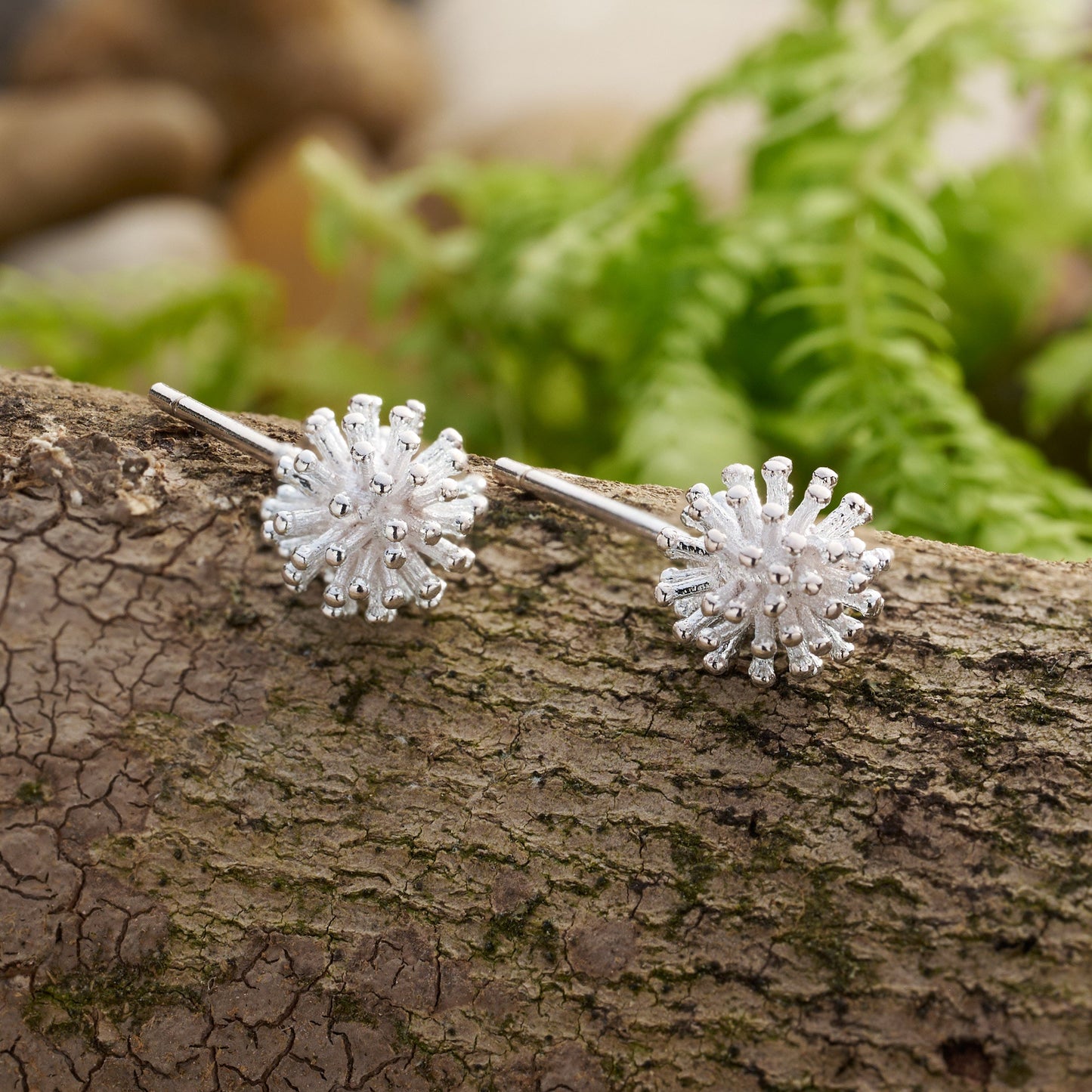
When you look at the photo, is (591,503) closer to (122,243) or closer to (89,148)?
(122,243)

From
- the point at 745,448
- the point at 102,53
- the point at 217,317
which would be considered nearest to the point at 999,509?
the point at 745,448

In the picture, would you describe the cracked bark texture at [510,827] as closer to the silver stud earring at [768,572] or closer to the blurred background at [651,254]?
the silver stud earring at [768,572]

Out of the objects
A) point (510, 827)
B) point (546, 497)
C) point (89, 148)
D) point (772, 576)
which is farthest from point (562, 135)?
point (510, 827)

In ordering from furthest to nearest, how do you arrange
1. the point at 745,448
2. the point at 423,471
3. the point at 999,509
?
the point at 745,448 → the point at 999,509 → the point at 423,471

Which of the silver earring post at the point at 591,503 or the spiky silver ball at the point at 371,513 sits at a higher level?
the silver earring post at the point at 591,503

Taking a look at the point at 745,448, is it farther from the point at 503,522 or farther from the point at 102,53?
the point at 102,53

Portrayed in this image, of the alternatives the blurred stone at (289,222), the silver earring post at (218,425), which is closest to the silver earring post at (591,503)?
the silver earring post at (218,425)

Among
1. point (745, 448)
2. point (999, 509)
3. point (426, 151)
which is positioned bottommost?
point (999, 509)
